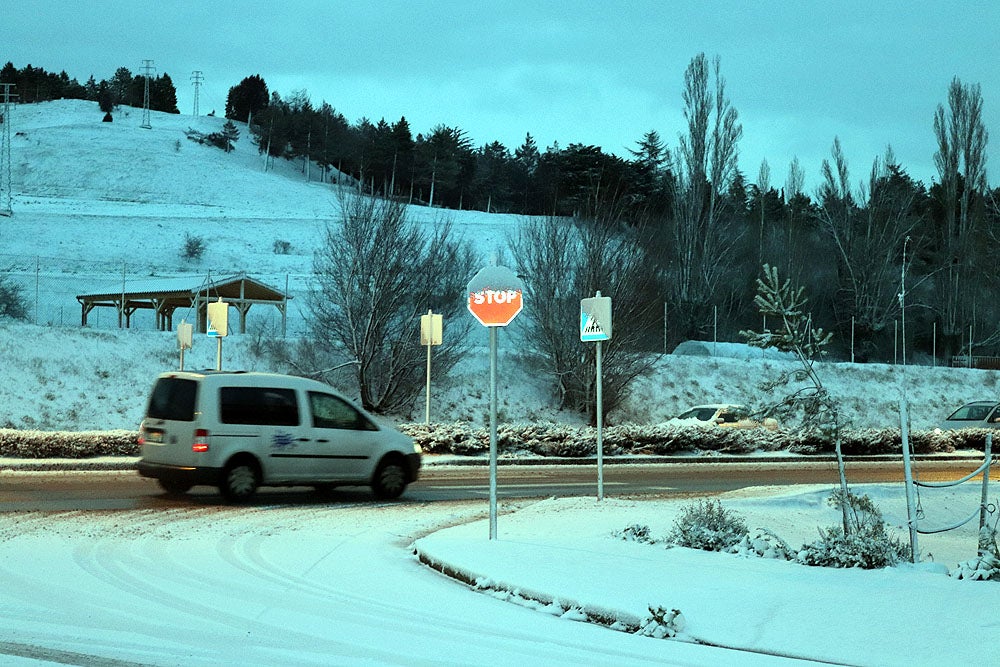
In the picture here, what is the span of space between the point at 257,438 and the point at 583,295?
2421cm

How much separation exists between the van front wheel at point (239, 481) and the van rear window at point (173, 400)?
3.09 ft

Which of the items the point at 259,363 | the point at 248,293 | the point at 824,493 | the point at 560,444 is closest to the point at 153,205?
the point at 248,293

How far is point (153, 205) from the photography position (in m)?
106

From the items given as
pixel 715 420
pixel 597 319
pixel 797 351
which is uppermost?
pixel 597 319

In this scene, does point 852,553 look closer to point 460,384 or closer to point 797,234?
point 460,384

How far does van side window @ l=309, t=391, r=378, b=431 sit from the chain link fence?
137ft

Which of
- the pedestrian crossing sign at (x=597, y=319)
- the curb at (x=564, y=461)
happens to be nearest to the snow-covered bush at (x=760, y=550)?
the pedestrian crossing sign at (x=597, y=319)

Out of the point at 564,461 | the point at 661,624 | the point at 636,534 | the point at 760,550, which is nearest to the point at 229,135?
the point at 564,461

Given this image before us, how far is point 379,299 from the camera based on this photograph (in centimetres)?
3606

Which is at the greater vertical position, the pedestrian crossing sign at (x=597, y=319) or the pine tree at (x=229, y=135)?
the pine tree at (x=229, y=135)

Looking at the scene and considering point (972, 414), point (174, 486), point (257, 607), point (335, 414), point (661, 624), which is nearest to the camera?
point (661, 624)

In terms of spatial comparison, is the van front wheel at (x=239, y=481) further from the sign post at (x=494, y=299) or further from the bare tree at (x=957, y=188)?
the bare tree at (x=957, y=188)

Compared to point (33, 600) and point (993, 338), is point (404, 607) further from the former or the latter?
point (993, 338)

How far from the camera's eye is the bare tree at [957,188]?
65.7m
